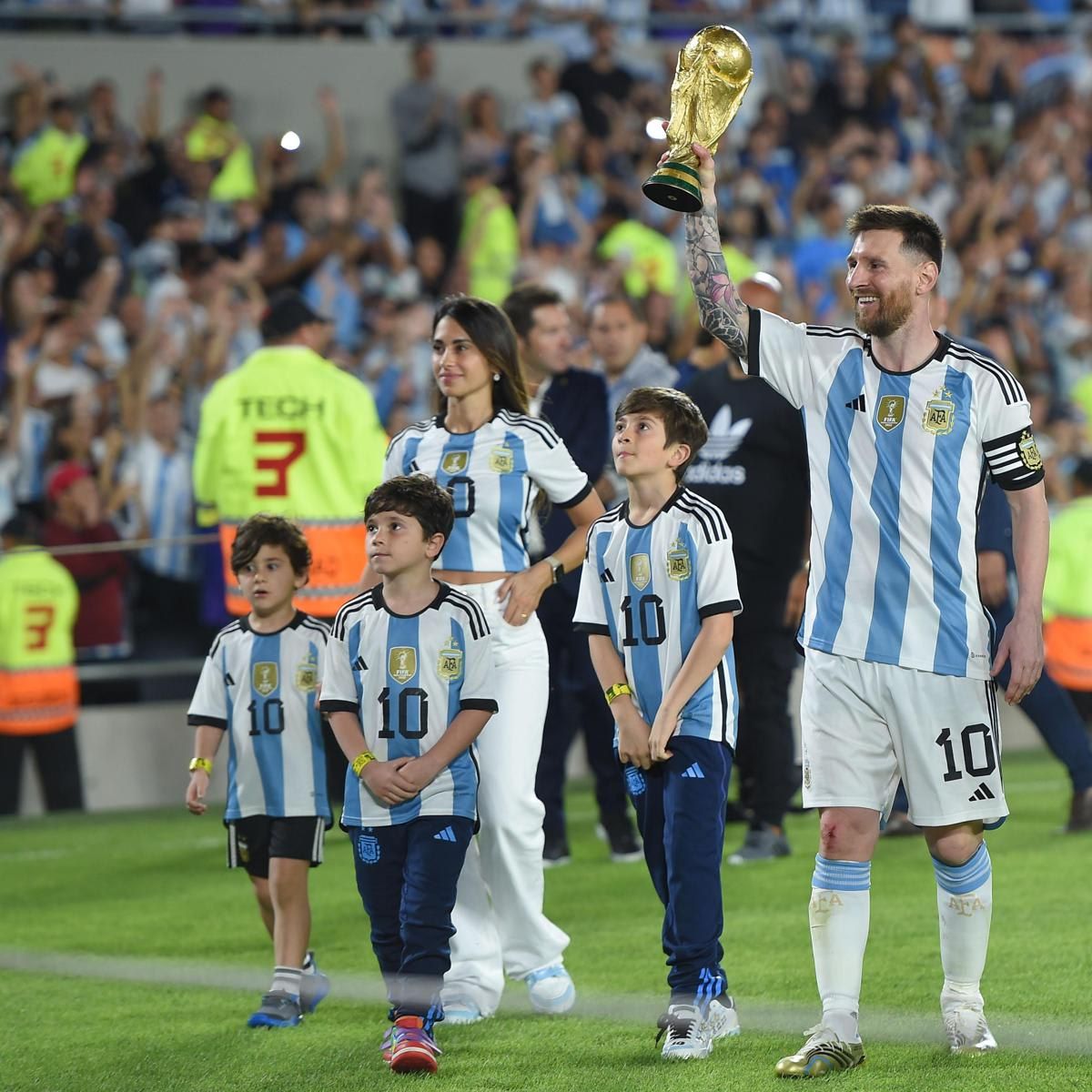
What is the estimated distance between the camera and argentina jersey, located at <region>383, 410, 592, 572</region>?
538cm

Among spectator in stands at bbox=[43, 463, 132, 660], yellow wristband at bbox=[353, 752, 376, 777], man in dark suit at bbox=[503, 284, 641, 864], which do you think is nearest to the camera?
yellow wristband at bbox=[353, 752, 376, 777]

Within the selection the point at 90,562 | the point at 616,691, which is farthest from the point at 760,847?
the point at 90,562

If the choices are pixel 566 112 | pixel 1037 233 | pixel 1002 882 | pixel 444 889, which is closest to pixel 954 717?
pixel 444 889

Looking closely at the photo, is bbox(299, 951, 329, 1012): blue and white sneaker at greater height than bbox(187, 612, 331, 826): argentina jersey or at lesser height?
lesser

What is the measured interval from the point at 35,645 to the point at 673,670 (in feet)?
18.1

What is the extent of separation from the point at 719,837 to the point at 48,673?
223 inches

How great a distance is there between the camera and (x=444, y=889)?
4754 millimetres

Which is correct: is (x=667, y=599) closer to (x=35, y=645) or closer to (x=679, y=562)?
(x=679, y=562)

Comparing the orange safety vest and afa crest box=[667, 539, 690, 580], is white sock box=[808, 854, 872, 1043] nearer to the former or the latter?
afa crest box=[667, 539, 690, 580]

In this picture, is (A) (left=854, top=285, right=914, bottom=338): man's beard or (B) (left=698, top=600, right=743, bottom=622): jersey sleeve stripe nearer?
(A) (left=854, top=285, right=914, bottom=338): man's beard

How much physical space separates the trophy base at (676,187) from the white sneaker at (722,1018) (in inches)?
78.2

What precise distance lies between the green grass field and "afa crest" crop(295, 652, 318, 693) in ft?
3.06

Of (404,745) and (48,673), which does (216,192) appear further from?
(404,745)

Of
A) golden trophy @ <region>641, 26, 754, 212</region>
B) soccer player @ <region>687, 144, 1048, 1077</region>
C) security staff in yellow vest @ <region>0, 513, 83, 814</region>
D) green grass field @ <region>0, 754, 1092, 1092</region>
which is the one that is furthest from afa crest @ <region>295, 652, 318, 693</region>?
security staff in yellow vest @ <region>0, 513, 83, 814</region>
